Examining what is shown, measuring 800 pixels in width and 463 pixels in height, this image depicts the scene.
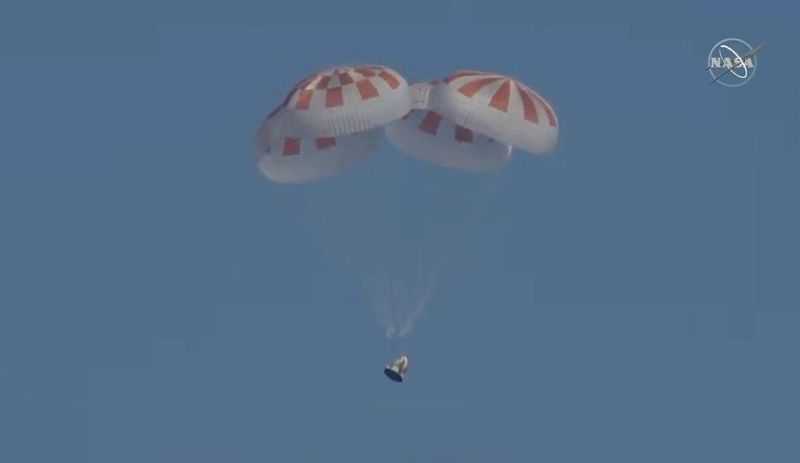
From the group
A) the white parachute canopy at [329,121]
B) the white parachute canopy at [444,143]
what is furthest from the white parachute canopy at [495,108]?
the white parachute canopy at [444,143]

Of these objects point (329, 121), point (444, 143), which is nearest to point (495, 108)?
point (444, 143)

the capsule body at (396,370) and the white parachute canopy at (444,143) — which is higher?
the white parachute canopy at (444,143)

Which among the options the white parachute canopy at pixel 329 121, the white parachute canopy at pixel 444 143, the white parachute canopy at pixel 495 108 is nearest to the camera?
the white parachute canopy at pixel 329 121

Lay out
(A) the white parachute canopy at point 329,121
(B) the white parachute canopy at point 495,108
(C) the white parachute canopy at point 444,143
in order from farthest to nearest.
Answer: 1. (C) the white parachute canopy at point 444,143
2. (B) the white parachute canopy at point 495,108
3. (A) the white parachute canopy at point 329,121

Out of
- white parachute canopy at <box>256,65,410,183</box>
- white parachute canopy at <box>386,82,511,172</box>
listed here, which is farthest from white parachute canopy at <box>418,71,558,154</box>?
white parachute canopy at <box>386,82,511,172</box>

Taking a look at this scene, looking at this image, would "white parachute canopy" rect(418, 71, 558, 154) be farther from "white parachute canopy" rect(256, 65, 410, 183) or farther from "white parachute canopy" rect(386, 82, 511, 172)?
"white parachute canopy" rect(386, 82, 511, 172)

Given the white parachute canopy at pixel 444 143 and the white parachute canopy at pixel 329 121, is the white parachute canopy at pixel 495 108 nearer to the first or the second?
the white parachute canopy at pixel 329 121

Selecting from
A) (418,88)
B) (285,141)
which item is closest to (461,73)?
(418,88)

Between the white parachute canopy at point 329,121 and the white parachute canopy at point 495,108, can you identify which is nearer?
the white parachute canopy at point 329,121

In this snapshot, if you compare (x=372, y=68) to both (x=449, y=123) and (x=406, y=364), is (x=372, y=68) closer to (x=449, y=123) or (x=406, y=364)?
(x=449, y=123)
